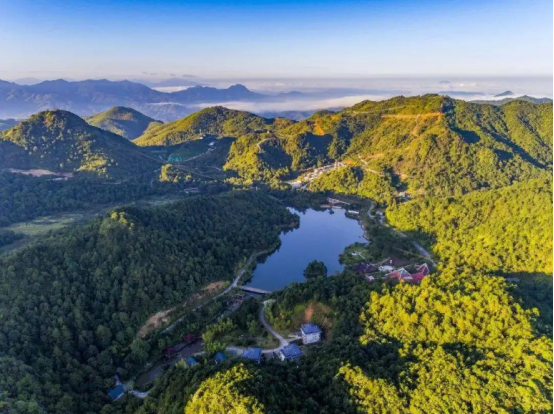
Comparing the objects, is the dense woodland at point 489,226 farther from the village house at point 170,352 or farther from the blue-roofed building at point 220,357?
the village house at point 170,352

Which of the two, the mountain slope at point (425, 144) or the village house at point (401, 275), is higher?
the mountain slope at point (425, 144)

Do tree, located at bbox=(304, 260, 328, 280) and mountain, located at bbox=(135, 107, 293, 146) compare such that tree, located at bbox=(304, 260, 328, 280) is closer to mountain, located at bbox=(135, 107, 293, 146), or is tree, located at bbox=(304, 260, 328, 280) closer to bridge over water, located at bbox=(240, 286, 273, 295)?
bridge over water, located at bbox=(240, 286, 273, 295)

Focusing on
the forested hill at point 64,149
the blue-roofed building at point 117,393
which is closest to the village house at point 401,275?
the blue-roofed building at point 117,393

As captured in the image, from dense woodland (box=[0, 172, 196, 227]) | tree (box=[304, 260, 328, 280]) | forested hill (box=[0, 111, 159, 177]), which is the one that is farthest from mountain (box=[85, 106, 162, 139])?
tree (box=[304, 260, 328, 280])

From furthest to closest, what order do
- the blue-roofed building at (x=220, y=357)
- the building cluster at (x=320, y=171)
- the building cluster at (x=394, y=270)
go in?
1. the building cluster at (x=320, y=171)
2. the building cluster at (x=394, y=270)
3. the blue-roofed building at (x=220, y=357)

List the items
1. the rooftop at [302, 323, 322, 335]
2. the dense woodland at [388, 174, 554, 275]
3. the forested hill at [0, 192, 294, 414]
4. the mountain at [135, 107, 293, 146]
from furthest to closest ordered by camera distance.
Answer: the mountain at [135, 107, 293, 146] → the dense woodland at [388, 174, 554, 275] → the rooftop at [302, 323, 322, 335] → the forested hill at [0, 192, 294, 414]

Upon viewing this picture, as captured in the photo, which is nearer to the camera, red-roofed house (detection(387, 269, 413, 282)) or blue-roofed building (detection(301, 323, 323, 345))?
blue-roofed building (detection(301, 323, 323, 345))

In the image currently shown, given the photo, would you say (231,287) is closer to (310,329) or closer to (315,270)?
(315,270)
